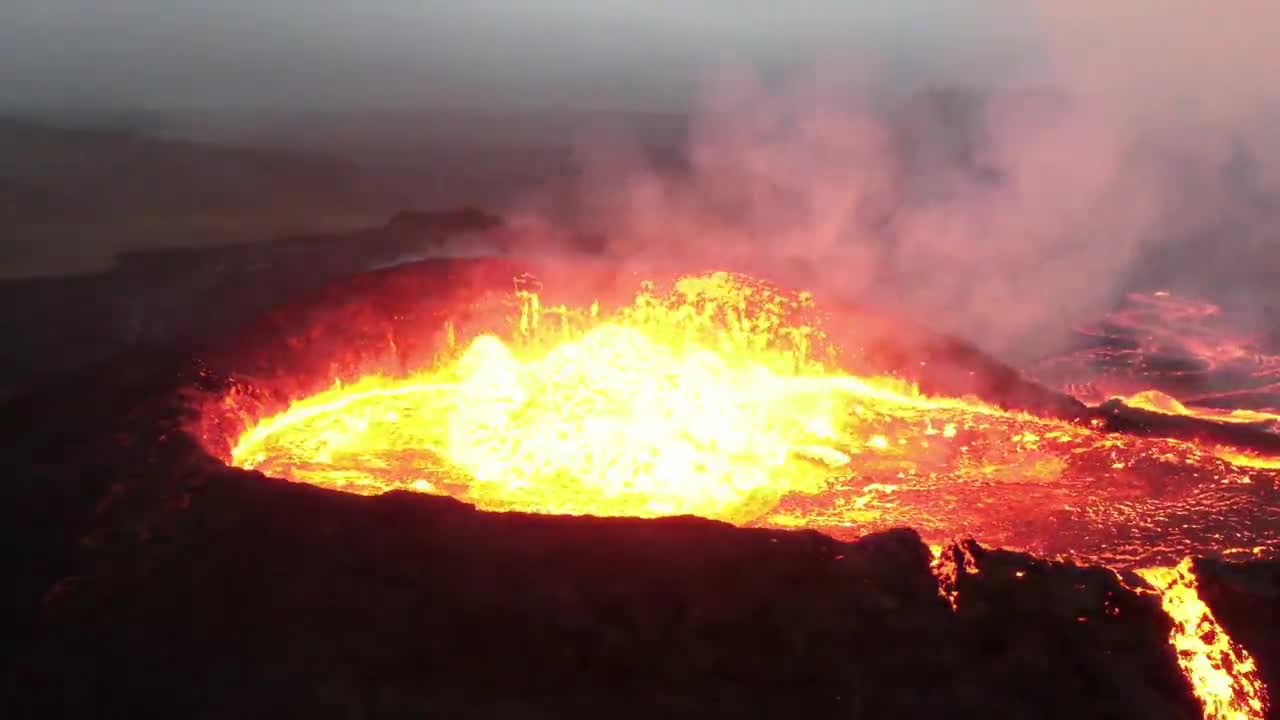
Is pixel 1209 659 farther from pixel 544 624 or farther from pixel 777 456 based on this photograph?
pixel 544 624

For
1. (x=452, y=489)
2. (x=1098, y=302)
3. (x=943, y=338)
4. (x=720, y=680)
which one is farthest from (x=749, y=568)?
(x=1098, y=302)

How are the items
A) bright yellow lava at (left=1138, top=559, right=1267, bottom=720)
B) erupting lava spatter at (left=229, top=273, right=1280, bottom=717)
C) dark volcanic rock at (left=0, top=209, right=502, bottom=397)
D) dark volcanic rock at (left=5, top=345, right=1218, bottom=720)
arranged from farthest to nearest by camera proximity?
dark volcanic rock at (left=0, top=209, right=502, bottom=397), erupting lava spatter at (left=229, top=273, right=1280, bottom=717), bright yellow lava at (left=1138, top=559, right=1267, bottom=720), dark volcanic rock at (left=5, top=345, right=1218, bottom=720)

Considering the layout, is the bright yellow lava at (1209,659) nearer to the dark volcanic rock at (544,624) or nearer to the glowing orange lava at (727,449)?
the dark volcanic rock at (544,624)

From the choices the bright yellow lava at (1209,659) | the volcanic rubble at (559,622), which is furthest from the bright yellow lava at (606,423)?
the bright yellow lava at (1209,659)

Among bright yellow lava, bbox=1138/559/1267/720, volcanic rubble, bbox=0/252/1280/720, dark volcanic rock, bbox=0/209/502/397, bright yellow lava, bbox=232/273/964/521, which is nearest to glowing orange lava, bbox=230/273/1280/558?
bright yellow lava, bbox=232/273/964/521

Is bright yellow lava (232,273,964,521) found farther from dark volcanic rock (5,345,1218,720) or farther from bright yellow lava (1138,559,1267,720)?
bright yellow lava (1138,559,1267,720)

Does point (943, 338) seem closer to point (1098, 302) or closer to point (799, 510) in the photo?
point (799, 510)
